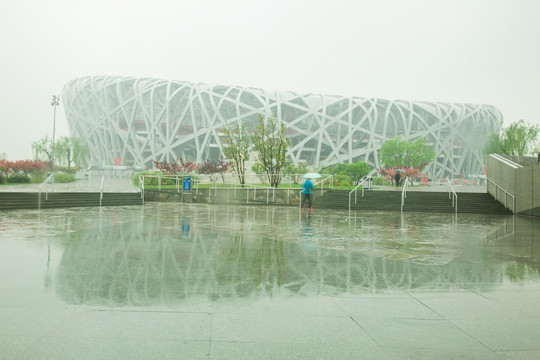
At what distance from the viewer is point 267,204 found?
20.9 meters

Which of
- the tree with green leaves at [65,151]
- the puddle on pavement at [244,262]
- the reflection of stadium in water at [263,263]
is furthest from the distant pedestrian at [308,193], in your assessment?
the tree with green leaves at [65,151]

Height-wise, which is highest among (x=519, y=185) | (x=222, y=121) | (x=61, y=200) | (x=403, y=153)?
→ (x=222, y=121)

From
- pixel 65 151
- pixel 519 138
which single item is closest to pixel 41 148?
pixel 65 151

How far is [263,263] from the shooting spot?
18.4 ft

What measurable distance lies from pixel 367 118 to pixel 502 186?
4671 centimetres

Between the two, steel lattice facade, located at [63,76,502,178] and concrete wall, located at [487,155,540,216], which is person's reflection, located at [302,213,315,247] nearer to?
concrete wall, located at [487,155,540,216]

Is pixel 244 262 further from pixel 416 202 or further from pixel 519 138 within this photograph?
pixel 519 138

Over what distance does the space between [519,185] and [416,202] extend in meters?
4.29

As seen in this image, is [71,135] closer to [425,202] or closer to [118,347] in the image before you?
[425,202]

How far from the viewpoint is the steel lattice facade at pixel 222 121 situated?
201ft

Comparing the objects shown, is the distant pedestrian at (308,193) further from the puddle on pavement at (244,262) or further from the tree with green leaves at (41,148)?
the tree with green leaves at (41,148)

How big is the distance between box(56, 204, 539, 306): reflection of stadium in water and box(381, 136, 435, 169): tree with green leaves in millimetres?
43705

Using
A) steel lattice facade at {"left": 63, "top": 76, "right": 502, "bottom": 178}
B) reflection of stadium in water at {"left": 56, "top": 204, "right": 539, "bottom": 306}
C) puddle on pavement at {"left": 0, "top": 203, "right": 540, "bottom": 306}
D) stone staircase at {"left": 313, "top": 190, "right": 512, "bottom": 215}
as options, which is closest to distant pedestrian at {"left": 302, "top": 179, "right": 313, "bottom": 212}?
stone staircase at {"left": 313, "top": 190, "right": 512, "bottom": 215}

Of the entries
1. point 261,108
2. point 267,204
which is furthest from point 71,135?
point 267,204
